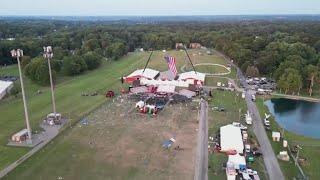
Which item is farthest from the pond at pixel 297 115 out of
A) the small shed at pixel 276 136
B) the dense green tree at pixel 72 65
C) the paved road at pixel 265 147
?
the dense green tree at pixel 72 65

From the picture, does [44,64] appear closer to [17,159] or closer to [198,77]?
[198,77]

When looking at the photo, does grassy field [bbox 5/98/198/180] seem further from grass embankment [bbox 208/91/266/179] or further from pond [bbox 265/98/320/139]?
pond [bbox 265/98/320/139]

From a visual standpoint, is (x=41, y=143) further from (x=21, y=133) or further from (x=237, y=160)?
(x=237, y=160)

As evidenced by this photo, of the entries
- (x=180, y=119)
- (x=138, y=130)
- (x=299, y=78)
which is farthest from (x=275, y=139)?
(x=299, y=78)

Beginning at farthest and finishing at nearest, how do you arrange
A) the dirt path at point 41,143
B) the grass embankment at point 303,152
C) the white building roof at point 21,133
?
the white building roof at point 21,133 < the grass embankment at point 303,152 < the dirt path at point 41,143

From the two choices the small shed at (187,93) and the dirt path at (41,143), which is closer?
the dirt path at (41,143)

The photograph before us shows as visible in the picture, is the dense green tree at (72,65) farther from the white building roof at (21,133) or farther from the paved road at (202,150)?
the white building roof at (21,133)

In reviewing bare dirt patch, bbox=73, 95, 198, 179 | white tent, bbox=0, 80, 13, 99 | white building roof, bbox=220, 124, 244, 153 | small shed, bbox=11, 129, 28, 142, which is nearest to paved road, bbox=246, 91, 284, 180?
white building roof, bbox=220, 124, 244, 153
